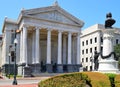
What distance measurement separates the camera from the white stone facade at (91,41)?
87875mm

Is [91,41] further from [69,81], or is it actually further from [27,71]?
[69,81]

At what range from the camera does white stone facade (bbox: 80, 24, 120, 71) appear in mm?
87875

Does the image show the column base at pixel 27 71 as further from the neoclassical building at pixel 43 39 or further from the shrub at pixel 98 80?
the shrub at pixel 98 80

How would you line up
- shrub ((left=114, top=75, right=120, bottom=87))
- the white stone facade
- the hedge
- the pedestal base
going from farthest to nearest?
the white stone facade → the pedestal base → shrub ((left=114, top=75, right=120, bottom=87)) → the hedge

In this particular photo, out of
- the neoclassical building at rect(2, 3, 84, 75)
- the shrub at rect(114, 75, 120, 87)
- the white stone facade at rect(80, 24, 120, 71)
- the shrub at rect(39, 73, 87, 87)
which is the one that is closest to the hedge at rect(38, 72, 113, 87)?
the shrub at rect(39, 73, 87, 87)

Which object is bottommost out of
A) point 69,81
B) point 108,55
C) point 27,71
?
point 27,71

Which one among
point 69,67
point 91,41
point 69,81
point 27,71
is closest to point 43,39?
point 69,67

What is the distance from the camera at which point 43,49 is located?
256ft

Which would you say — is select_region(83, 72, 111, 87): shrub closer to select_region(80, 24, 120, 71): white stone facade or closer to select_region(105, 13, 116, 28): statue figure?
select_region(105, 13, 116, 28): statue figure

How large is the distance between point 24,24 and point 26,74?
471 inches

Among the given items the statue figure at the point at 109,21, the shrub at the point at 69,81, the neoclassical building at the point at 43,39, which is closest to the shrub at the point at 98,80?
Result: the shrub at the point at 69,81

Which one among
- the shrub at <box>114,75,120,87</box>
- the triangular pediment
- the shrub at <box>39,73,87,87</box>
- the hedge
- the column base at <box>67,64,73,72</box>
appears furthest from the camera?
the column base at <box>67,64,73,72</box>

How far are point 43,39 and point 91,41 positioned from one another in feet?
72.6

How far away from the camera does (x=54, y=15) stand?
70.4 m
